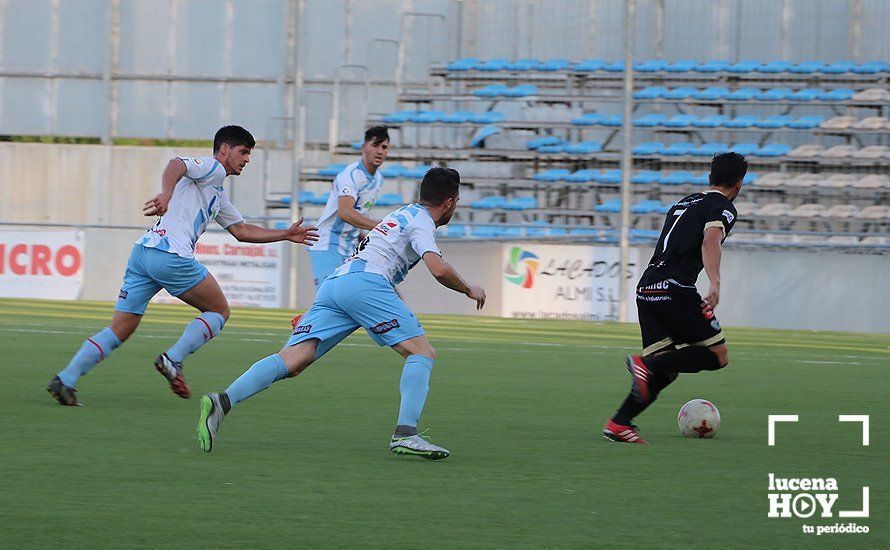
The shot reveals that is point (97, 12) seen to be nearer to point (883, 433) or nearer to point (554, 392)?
point (554, 392)

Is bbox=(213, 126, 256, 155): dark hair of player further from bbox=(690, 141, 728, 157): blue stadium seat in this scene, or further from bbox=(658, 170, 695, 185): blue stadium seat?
bbox=(690, 141, 728, 157): blue stadium seat

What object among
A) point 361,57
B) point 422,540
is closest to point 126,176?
point 361,57

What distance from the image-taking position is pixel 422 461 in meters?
6.69

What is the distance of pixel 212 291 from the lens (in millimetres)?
9367

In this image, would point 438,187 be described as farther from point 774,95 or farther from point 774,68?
point 774,68

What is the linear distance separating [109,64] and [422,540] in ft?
108

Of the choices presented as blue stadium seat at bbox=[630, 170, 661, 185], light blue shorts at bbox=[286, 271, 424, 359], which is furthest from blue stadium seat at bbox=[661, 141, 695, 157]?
light blue shorts at bbox=[286, 271, 424, 359]

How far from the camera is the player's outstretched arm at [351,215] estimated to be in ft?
38.2

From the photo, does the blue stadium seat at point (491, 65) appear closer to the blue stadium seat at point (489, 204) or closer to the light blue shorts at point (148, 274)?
the blue stadium seat at point (489, 204)

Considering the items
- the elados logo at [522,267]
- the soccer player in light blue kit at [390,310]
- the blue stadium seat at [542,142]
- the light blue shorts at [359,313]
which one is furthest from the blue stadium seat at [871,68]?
the light blue shorts at [359,313]

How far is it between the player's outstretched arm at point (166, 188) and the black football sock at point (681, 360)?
3.11m

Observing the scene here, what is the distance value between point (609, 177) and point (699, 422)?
20.4 meters

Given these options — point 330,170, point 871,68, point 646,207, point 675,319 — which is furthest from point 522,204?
point 675,319

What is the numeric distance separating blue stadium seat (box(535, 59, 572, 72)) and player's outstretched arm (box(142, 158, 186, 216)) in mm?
23648
